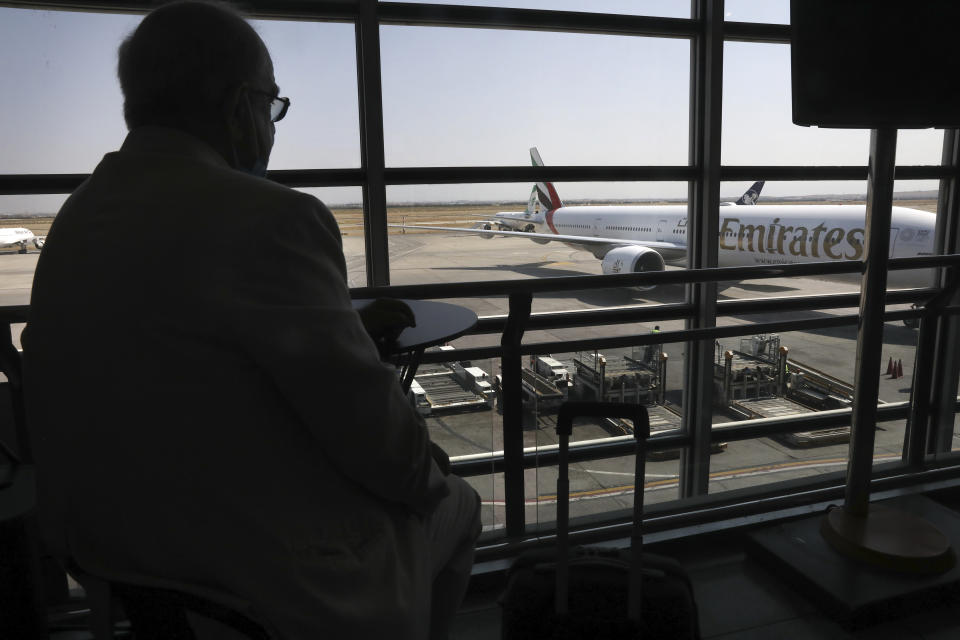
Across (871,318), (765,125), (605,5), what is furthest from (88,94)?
(765,125)

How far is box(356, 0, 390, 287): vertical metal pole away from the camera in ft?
11.9

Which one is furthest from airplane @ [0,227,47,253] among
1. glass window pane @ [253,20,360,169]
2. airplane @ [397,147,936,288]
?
airplane @ [397,147,936,288]

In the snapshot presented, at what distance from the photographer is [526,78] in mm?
4668

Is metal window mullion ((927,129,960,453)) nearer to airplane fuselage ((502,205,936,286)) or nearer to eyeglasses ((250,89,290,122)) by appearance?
eyeglasses ((250,89,290,122))

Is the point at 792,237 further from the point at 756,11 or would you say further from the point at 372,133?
the point at 372,133

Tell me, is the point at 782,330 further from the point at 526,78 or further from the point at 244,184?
the point at 526,78

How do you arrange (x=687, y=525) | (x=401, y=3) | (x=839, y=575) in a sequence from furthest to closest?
1. (x=401, y=3)
2. (x=687, y=525)
3. (x=839, y=575)

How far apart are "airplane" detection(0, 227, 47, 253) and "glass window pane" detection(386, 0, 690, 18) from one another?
2.56 metres

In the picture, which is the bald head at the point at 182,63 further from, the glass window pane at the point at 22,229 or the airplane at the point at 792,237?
the airplane at the point at 792,237

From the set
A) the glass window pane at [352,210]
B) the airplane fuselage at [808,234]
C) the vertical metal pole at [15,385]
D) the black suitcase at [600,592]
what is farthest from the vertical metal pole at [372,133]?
the airplane fuselage at [808,234]

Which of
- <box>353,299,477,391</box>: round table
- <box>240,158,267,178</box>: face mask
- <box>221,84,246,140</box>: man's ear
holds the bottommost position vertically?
<box>353,299,477,391</box>: round table

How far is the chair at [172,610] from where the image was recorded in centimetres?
71

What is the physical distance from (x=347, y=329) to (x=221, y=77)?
38 cm

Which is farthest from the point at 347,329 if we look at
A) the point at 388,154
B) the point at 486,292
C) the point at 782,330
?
the point at 388,154
